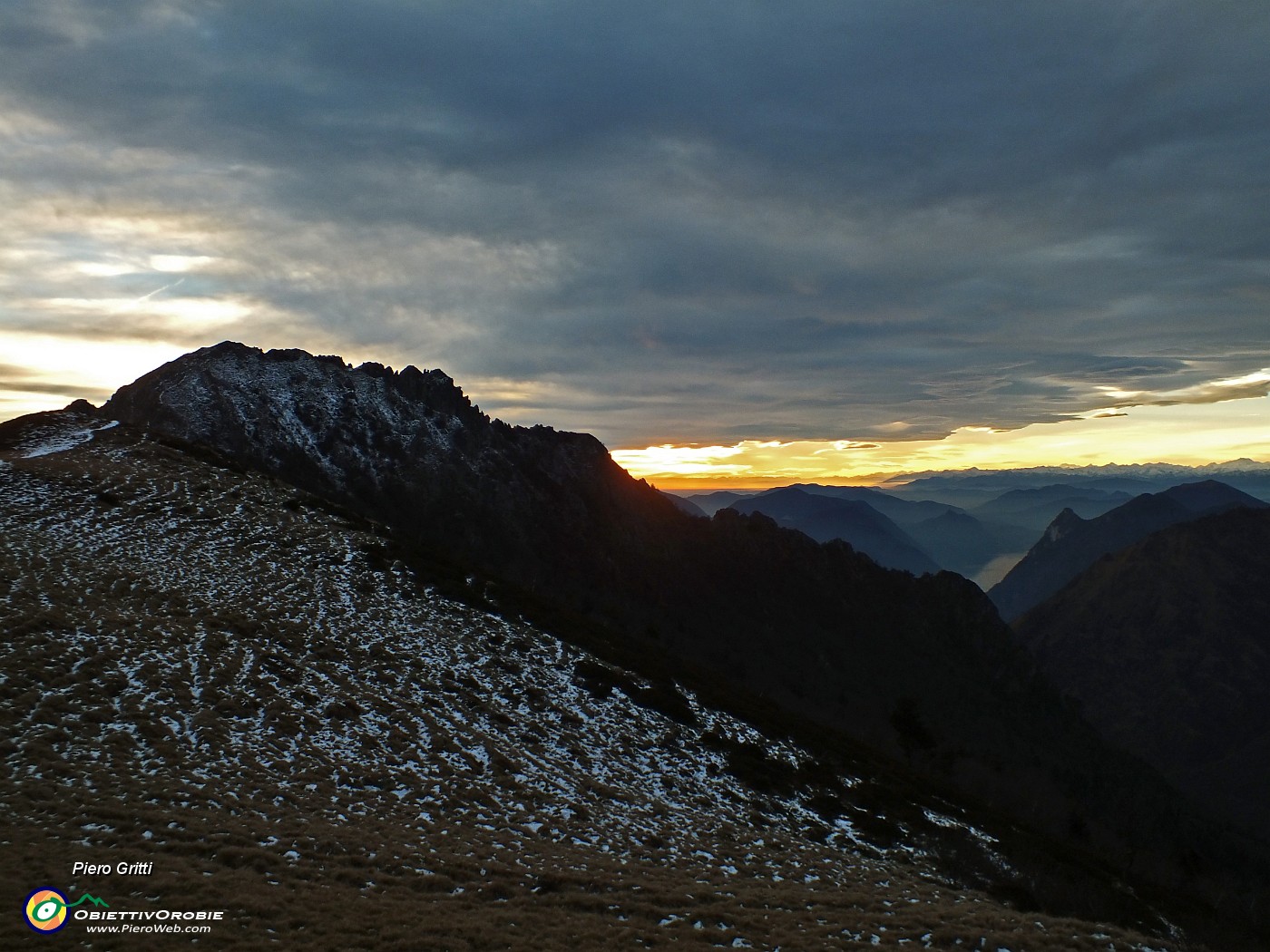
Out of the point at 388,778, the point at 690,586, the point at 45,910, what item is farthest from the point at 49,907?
the point at 690,586

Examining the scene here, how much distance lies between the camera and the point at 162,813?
16016 mm

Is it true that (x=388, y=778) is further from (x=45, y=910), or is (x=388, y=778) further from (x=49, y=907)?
(x=45, y=910)

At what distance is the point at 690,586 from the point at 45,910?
523 feet

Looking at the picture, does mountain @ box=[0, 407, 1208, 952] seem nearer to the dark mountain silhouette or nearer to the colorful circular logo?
the colorful circular logo

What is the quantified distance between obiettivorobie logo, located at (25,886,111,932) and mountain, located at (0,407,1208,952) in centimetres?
24

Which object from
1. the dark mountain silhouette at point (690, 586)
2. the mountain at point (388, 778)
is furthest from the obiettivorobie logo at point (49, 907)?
the dark mountain silhouette at point (690, 586)

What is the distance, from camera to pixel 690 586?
550ft

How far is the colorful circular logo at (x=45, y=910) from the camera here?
11.0 metres

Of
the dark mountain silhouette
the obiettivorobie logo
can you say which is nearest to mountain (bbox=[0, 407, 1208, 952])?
the obiettivorobie logo

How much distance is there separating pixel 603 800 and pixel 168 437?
5809 centimetres

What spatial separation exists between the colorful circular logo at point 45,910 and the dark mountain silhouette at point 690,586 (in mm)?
69649

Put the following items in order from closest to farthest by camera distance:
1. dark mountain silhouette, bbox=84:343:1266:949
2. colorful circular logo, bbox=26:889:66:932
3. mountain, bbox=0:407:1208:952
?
colorful circular logo, bbox=26:889:66:932 < mountain, bbox=0:407:1208:952 < dark mountain silhouette, bbox=84:343:1266:949

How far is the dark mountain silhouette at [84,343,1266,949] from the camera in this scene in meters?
110

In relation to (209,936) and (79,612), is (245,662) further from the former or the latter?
(209,936)
